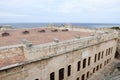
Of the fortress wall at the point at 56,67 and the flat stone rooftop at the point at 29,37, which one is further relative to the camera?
the flat stone rooftop at the point at 29,37

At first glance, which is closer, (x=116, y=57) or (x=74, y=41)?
(x=74, y=41)

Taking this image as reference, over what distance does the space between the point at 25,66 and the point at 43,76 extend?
11.4 ft

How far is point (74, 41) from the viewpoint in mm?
21922

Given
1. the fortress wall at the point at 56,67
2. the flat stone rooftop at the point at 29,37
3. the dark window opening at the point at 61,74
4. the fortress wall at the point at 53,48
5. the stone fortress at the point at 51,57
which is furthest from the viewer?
the dark window opening at the point at 61,74

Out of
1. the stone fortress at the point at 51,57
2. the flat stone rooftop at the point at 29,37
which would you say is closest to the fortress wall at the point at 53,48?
the stone fortress at the point at 51,57

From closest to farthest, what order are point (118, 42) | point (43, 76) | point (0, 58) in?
1. point (0, 58)
2. point (43, 76)
3. point (118, 42)

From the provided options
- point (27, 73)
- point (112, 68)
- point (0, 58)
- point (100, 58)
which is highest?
point (0, 58)

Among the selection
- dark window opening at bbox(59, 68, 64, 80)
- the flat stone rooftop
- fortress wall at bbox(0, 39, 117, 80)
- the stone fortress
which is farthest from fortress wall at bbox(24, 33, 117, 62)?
dark window opening at bbox(59, 68, 64, 80)

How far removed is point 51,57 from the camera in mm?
18641

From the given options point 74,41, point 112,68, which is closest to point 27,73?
point 74,41

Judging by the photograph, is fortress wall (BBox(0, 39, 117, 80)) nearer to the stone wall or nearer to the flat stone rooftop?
the stone wall

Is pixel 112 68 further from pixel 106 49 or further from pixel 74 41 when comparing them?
pixel 74 41

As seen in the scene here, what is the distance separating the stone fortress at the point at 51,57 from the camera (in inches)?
588

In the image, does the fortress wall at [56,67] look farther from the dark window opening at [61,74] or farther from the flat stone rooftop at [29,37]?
the flat stone rooftop at [29,37]
